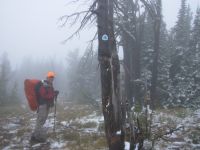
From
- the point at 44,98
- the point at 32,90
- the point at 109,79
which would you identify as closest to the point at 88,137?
the point at 44,98

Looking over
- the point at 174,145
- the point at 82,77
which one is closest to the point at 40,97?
the point at 174,145

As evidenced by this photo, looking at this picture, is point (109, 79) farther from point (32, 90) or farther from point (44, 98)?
point (32, 90)

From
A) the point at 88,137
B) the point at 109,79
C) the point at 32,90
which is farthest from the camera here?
the point at 32,90

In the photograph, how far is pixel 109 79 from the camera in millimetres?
7168

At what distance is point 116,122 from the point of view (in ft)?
23.1

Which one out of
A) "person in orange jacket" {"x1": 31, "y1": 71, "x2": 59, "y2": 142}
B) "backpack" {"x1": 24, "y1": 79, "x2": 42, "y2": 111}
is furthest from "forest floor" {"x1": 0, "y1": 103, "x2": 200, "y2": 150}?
A: "backpack" {"x1": 24, "y1": 79, "x2": 42, "y2": 111}

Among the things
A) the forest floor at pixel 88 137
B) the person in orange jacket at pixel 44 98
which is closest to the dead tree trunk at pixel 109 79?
the forest floor at pixel 88 137

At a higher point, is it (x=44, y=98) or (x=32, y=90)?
(x=32, y=90)

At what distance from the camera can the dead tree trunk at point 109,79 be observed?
702cm

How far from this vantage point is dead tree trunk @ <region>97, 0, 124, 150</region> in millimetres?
7016

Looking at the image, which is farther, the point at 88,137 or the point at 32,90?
the point at 32,90

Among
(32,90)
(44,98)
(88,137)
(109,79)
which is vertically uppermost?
(109,79)

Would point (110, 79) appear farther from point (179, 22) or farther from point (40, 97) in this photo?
point (179, 22)

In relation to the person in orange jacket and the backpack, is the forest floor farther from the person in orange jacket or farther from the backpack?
the backpack
